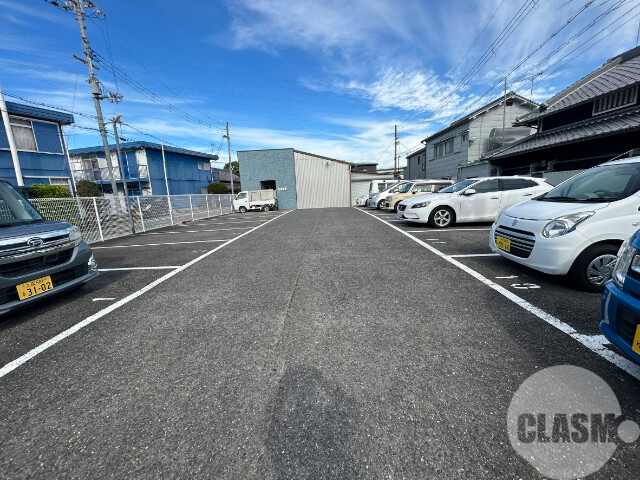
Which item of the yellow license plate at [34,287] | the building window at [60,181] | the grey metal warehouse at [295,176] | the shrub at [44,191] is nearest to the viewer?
the yellow license plate at [34,287]

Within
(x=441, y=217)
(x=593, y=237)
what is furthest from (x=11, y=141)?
(x=593, y=237)

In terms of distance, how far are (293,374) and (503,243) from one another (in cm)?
340

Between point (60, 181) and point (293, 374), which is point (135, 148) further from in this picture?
point (293, 374)

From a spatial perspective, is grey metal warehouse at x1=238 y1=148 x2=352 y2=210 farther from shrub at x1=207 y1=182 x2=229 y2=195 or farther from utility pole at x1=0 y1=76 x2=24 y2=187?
utility pole at x1=0 y1=76 x2=24 y2=187

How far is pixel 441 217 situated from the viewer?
24.7 feet

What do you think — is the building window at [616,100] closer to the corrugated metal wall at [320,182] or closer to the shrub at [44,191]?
the corrugated metal wall at [320,182]

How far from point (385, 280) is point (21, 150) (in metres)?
16.5

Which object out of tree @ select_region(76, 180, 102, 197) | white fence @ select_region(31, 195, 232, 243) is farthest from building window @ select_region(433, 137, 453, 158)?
tree @ select_region(76, 180, 102, 197)

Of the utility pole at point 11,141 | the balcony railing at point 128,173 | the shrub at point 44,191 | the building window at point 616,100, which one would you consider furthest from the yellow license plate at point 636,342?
the balcony railing at point 128,173

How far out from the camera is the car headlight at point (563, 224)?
2922 millimetres

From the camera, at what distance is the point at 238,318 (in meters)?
2.77

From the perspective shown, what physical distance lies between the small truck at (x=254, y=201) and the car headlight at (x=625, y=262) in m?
20.8

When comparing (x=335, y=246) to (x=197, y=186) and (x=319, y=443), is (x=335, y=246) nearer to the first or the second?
(x=319, y=443)

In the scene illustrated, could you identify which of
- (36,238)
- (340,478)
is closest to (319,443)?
(340,478)
